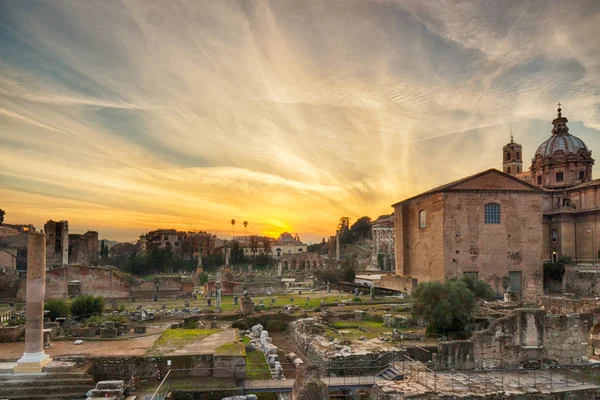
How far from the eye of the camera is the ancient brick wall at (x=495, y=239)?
1352 inches

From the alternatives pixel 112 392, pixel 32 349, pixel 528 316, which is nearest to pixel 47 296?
pixel 32 349

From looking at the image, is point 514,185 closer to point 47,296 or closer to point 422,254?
point 422,254

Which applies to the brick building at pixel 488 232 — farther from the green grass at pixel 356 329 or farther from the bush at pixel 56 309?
the bush at pixel 56 309

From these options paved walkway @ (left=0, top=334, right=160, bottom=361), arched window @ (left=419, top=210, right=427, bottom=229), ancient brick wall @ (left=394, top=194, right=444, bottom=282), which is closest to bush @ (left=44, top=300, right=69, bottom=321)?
paved walkway @ (left=0, top=334, right=160, bottom=361)

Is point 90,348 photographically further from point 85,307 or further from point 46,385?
point 85,307

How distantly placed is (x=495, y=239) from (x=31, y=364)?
31362mm

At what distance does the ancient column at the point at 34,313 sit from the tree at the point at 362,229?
271 ft

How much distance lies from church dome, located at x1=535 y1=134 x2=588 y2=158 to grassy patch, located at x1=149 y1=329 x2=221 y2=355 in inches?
1724

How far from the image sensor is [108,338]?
17641 mm

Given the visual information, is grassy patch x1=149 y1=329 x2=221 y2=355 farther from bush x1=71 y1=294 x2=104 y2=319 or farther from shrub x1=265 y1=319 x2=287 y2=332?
shrub x1=265 y1=319 x2=287 y2=332

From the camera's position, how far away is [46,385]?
41.2 ft

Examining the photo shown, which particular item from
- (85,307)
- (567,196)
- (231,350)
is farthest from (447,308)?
(567,196)

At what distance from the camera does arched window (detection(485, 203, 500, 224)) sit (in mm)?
35188

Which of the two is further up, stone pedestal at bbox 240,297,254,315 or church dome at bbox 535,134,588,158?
church dome at bbox 535,134,588,158
